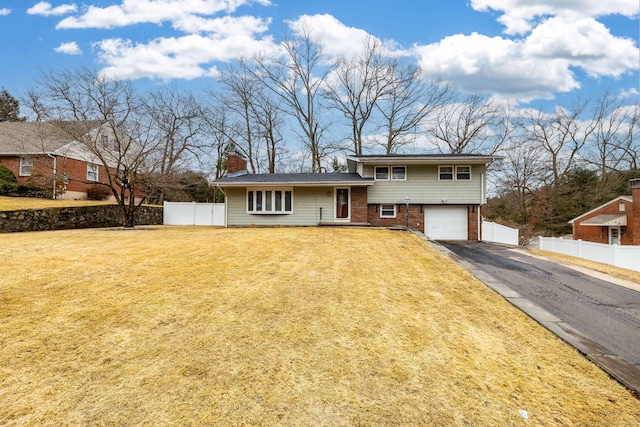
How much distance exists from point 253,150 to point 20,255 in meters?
24.0

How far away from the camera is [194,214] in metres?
23.6

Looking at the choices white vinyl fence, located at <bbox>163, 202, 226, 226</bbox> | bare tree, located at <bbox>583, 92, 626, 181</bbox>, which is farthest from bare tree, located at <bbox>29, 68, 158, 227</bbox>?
bare tree, located at <bbox>583, 92, 626, 181</bbox>

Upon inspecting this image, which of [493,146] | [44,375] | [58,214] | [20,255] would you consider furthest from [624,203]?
[58,214]

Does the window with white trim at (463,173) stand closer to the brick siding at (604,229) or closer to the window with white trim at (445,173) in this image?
the window with white trim at (445,173)

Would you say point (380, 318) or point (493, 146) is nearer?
point (380, 318)

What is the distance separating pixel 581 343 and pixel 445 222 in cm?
1390

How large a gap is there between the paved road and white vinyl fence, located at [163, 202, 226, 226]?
56.8 ft

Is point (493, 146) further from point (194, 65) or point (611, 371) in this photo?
point (611, 371)

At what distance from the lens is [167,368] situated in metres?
3.43

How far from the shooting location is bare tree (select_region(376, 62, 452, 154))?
28297 mm

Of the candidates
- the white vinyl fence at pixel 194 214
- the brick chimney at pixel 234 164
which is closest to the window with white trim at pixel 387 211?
the brick chimney at pixel 234 164

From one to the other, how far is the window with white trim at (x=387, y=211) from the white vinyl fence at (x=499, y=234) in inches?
203

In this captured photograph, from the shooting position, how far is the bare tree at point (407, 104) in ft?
92.8

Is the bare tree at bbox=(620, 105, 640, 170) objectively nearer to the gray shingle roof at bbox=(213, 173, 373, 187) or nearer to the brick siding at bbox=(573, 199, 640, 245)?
the brick siding at bbox=(573, 199, 640, 245)
